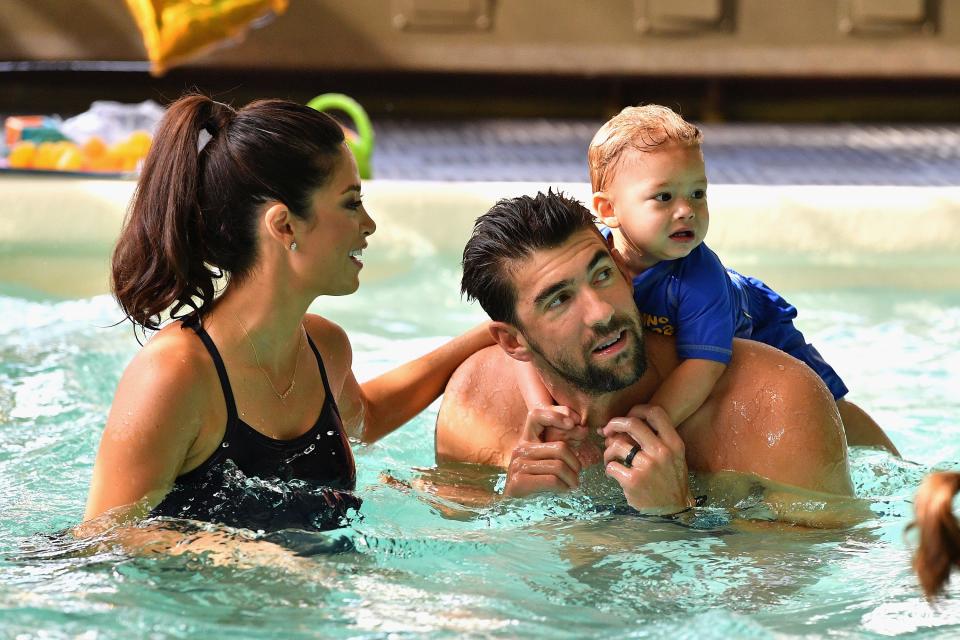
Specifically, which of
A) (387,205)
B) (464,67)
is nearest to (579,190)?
(387,205)

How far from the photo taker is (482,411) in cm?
298

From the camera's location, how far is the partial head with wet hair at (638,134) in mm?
2650

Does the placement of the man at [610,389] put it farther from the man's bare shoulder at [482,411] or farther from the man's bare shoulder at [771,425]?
the man's bare shoulder at [482,411]

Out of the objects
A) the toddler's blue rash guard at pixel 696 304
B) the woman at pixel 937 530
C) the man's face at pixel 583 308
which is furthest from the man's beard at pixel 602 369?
the woman at pixel 937 530

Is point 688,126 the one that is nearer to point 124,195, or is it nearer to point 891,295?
point 891,295

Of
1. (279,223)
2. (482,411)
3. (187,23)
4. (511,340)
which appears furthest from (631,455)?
(187,23)

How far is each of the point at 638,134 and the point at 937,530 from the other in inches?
48.6

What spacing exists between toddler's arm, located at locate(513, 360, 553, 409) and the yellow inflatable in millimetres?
4264

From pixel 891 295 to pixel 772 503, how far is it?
2.80 meters

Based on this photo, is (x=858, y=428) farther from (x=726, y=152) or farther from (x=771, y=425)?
(x=726, y=152)

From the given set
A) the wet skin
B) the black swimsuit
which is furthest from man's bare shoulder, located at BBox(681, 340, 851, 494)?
the black swimsuit

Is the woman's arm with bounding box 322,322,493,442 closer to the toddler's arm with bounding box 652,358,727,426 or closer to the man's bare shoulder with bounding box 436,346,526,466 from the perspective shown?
the man's bare shoulder with bounding box 436,346,526,466

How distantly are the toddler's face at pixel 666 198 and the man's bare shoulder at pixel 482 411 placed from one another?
50 centimetres

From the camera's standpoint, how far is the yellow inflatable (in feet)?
21.3
